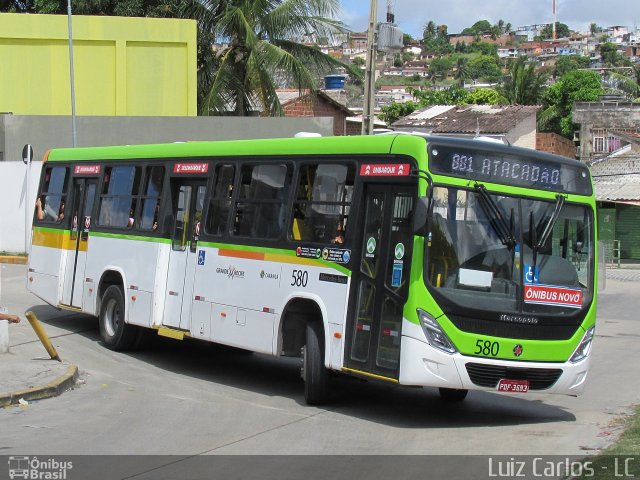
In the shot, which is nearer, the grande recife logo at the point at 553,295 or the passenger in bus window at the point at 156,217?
the grande recife logo at the point at 553,295

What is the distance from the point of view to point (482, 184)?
9.80 m

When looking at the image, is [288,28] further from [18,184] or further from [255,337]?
[255,337]

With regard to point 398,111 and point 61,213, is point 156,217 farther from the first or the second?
point 398,111

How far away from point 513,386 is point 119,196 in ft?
24.9

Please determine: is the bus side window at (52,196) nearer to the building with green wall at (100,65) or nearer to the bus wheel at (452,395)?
the bus wheel at (452,395)

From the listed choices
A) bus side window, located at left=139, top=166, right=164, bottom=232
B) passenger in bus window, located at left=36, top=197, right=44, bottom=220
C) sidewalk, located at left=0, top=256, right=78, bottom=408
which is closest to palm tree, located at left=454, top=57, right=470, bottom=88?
passenger in bus window, located at left=36, top=197, right=44, bottom=220

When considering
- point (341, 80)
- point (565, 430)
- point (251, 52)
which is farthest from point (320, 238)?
point (341, 80)

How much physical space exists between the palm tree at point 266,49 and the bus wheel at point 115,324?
68.0ft

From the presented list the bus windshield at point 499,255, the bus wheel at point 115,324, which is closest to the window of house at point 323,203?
the bus windshield at point 499,255

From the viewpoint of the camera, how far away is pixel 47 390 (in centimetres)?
1126

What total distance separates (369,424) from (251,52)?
86.3 feet

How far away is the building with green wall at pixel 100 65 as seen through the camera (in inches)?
1321

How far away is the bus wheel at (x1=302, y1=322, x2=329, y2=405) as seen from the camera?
10773mm

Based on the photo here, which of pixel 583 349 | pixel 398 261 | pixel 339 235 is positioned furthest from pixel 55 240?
pixel 583 349
